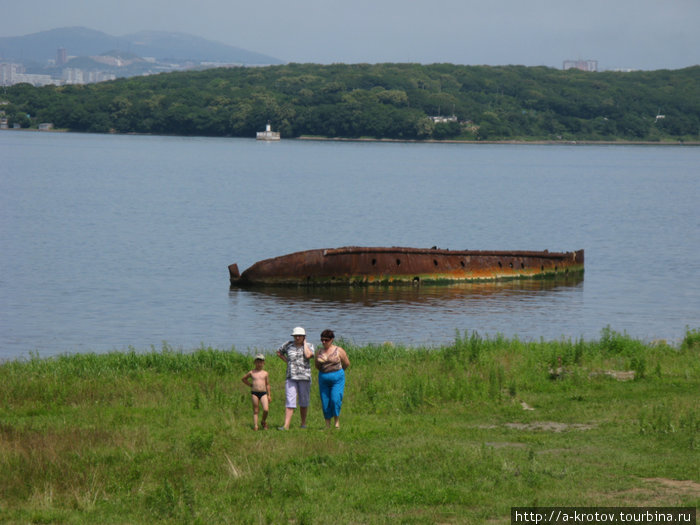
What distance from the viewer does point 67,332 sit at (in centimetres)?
3250

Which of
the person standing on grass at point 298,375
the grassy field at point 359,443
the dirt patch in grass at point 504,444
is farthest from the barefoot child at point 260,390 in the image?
the dirt patch in grass at point 504,444

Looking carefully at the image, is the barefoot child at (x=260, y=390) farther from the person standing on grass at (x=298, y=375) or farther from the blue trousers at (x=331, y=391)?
the blue trousers at (x=331, y=391)

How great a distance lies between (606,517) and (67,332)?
2488cm

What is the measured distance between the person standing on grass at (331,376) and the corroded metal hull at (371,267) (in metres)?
24.8

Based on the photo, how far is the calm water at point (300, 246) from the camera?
3431cm

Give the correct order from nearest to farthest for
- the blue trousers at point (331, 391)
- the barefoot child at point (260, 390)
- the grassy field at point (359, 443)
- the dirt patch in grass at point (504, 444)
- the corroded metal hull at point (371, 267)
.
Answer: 1. the grassy field at point (359, 443)
2. the dirt patch in grass at point (504, 444)
3. the blue trousers at point (331, 391)
4. the barefoot child at point (260, 390)
5. the corroded metal hull at point (371, 267)

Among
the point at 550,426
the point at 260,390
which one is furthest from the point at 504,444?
the point at 260,390

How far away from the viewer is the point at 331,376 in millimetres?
15859

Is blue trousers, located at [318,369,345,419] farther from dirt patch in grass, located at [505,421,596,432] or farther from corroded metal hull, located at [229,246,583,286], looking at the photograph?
corroded metal hull, located at [229,246,583,286]

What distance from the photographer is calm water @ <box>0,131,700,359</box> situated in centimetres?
3431

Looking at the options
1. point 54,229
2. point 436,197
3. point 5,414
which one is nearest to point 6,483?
point 5,414

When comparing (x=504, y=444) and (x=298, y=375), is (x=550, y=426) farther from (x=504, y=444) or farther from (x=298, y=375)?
(x=298, y=375)

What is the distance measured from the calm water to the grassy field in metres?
10.3

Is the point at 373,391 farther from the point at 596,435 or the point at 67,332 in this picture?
the point at 67,332
